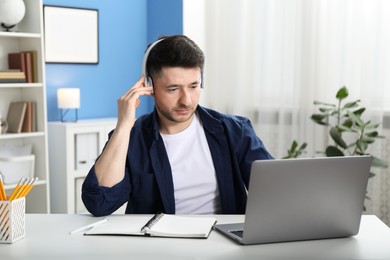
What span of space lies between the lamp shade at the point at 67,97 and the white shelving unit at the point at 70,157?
0.44ft

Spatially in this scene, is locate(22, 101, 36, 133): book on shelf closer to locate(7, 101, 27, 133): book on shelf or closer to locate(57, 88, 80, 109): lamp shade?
locate(7, 101, 27, 133): book on shelf

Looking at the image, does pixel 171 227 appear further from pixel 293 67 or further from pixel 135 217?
pixel 293 67

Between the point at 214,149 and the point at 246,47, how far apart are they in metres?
2.57

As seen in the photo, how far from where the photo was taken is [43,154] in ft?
13.9

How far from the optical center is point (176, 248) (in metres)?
1.61

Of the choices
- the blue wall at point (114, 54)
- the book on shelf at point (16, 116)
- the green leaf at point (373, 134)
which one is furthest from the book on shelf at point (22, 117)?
the green leaf at point (373, 134)

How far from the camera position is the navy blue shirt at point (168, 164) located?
2.15m

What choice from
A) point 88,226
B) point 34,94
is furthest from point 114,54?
point 88,226

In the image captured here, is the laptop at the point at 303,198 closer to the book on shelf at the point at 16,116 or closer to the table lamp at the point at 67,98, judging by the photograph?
the book on shelf at the point at 16,116

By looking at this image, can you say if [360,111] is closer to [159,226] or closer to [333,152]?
[333,152]

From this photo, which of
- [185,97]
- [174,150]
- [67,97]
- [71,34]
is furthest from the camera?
[71,34]

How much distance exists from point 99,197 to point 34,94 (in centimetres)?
249

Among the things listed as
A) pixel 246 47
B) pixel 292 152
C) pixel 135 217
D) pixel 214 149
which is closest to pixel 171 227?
pixel 135 217

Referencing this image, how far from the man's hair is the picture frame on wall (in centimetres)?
261
